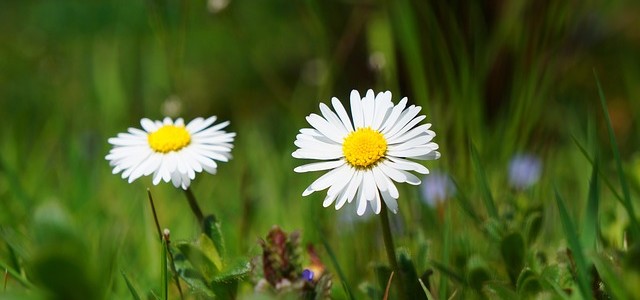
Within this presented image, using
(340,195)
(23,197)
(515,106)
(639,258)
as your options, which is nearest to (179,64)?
(23,197)

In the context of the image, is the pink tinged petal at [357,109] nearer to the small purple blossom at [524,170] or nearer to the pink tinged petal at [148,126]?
the pink tinged petal at [148,126]

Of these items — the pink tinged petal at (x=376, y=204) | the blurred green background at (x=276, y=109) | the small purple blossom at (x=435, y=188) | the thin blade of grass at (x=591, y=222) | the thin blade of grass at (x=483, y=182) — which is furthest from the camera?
the small purple blossom at (x=435, y=188)

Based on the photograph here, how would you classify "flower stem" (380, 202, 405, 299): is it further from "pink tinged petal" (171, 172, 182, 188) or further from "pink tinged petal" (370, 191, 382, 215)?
"pink tinged petal" (171, 172, 182, 188)

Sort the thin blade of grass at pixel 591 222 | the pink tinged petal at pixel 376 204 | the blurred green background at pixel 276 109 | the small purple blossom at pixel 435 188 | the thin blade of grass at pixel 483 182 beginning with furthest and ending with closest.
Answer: the small purple blossom at pixel 435 188, the blurred green background at pixel 276 109, the thin blade of grass at pixel 483 182, the thin blade of grass at pixel 591 222, the pink tinged petal at pixel 376 204

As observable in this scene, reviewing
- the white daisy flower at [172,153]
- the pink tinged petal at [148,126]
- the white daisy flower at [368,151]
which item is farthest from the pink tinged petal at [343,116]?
the pink tinged petal at [148,126]

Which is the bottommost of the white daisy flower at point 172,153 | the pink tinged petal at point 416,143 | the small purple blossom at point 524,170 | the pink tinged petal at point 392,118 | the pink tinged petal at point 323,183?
the pink tinged petal at point 323,183

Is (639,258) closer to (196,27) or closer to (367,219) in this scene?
(367,219)

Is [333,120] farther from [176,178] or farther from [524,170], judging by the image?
[524,170]

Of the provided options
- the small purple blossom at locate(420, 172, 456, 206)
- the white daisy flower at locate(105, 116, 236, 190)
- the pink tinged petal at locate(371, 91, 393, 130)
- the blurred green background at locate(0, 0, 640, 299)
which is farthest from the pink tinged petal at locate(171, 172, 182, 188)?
the small purple blossom at locate(420, 172, 456, 206)
